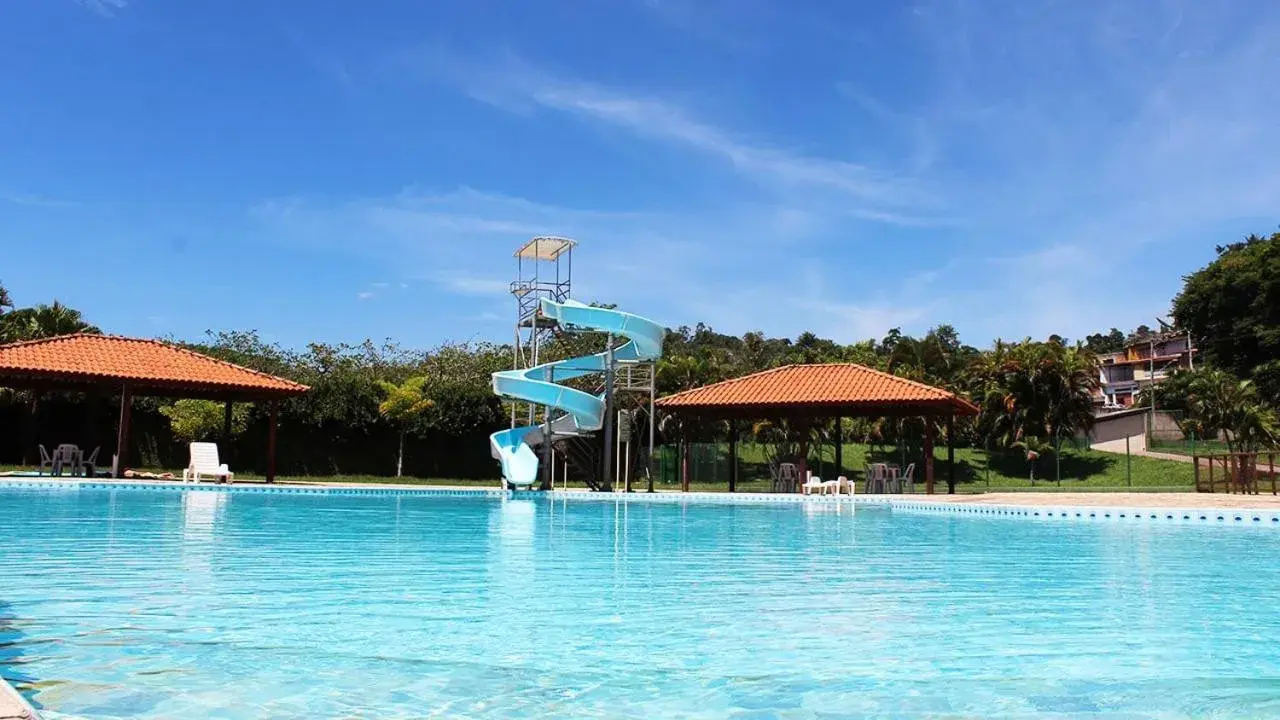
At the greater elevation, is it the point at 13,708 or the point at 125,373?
the point at 125,373

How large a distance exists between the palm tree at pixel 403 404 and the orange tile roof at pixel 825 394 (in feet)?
22.8

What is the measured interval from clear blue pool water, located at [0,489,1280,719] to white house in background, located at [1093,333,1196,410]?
69984mm

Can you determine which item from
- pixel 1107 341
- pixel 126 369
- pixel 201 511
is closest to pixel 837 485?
pixel 201 511

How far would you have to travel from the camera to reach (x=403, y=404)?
26.3 m

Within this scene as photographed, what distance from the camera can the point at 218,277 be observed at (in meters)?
25.8

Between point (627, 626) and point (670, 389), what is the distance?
1111 inches

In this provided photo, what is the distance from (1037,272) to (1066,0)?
324 inches

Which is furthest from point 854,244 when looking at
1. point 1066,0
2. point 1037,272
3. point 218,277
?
point 218,277

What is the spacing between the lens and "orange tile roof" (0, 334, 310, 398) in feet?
62.6

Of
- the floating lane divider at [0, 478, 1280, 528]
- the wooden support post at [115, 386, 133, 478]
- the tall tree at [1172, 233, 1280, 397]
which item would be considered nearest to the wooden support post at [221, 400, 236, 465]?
the wooden support post at [115, 386, 133, 478]

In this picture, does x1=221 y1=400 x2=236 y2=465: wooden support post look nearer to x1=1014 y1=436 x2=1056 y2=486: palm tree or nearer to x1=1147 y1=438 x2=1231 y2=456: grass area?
x1=1014 y1=436 x2=1056 y2=486: palm tree

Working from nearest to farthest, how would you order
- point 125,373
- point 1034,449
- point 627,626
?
point 627,626 → point 125,373 → point 1034,449

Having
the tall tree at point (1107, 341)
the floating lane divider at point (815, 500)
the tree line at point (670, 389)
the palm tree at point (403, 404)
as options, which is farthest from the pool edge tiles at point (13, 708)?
the tall tree at point (1107, 341)

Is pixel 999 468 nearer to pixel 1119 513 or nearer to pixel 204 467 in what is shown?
pixel 1119 513
